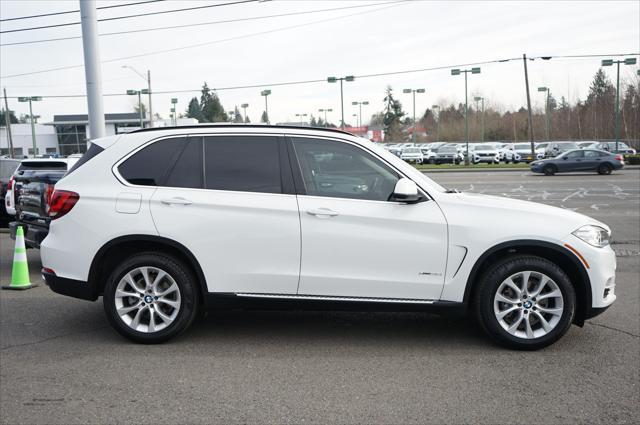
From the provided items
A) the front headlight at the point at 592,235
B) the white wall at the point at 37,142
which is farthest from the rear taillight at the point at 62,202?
the white wall at the point at 37,142

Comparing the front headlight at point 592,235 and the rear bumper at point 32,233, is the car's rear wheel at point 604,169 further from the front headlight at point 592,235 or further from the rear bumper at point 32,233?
the rear bumper at point 32,233

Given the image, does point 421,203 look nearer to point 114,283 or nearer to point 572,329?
Result: point 572,329

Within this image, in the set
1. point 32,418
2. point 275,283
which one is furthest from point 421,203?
point 32,418

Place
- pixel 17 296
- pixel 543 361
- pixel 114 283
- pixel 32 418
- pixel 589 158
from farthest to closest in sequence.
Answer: pixel 589 158 < pixel 17 296 < pixel 114 283 < pixel 543 361 < pixel 32 418

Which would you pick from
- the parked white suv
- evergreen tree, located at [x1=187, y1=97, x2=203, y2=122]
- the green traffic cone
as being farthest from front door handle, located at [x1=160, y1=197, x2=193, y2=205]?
evergreen tree, located at [x1=187, y1=97, x2=203, y2=122]

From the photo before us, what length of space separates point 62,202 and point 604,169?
32363mm

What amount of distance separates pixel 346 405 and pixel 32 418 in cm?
198

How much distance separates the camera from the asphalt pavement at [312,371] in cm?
379

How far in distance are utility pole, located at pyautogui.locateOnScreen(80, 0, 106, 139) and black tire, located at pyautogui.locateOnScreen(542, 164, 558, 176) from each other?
26.0 meters

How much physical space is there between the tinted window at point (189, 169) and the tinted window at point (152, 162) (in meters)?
0.06

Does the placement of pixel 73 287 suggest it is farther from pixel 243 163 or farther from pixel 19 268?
pixel 19 268

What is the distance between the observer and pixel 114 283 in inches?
200

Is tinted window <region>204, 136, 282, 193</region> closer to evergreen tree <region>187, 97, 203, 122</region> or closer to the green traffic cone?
the green traffic cone

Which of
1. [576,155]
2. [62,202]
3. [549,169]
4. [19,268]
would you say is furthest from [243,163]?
[576,155]
